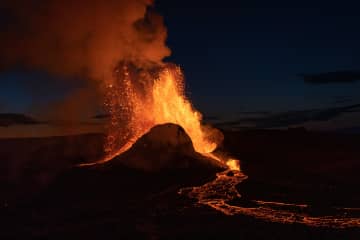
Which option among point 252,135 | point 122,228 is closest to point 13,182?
point 122,228

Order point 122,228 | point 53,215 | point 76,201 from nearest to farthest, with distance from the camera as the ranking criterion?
point 122,228 < point 53,215 < point 76,201

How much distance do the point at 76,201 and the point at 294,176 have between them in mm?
11194

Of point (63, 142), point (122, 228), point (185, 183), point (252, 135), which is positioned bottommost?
point (122, 228)

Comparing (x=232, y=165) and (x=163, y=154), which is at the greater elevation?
(x=163, y=154)

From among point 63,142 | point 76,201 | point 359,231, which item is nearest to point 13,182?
point 76,201

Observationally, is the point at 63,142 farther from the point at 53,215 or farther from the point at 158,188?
the point at 53,215

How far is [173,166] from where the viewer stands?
21422 millimetres

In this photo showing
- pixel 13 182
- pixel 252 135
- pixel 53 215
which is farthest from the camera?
pixel 252 135

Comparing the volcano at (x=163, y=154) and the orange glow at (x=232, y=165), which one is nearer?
the volcano at (x=163, y=154)

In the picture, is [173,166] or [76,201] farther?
[173,166]

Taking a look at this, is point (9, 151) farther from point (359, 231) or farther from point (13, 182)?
point (359, 231)

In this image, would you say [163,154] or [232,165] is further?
[232,165]

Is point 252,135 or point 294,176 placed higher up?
point 252,135

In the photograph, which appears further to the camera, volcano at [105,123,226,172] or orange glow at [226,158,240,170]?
orange glow at [226,158,240,170]
